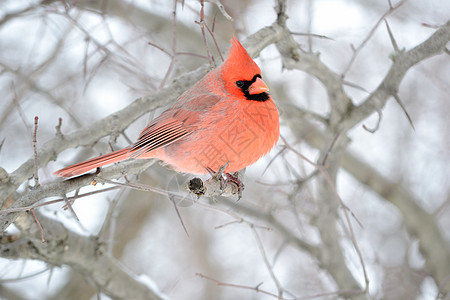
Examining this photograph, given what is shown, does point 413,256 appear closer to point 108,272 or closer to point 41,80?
point 108,272

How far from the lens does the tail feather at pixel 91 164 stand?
7.75 feet

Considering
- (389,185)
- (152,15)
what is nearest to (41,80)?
(152,15)

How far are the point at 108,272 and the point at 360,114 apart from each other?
1.86 meters

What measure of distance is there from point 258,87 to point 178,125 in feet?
1.55

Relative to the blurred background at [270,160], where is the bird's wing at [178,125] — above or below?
below

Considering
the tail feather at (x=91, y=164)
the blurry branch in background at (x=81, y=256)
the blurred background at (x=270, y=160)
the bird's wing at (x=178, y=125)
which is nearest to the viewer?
the tail feather at (x=91, y=164)

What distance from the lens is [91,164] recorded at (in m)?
2.38

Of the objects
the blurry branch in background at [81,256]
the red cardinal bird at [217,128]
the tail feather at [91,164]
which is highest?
the red cardinal bird at [217,128]

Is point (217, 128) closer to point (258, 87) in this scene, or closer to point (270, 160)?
point (258, 87)

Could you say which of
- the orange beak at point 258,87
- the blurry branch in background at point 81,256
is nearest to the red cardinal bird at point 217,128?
the orange beak at point 258,87

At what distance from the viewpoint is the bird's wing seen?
2523 millimetres

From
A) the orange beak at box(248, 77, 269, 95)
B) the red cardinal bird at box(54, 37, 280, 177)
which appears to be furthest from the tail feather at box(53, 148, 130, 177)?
the orange beak at box(248, 77, 269, 95)

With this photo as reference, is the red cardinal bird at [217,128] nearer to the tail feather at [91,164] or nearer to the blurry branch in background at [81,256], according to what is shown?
the tail feather at [91,164]

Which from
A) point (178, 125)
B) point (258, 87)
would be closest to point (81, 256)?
point (178, 125)
